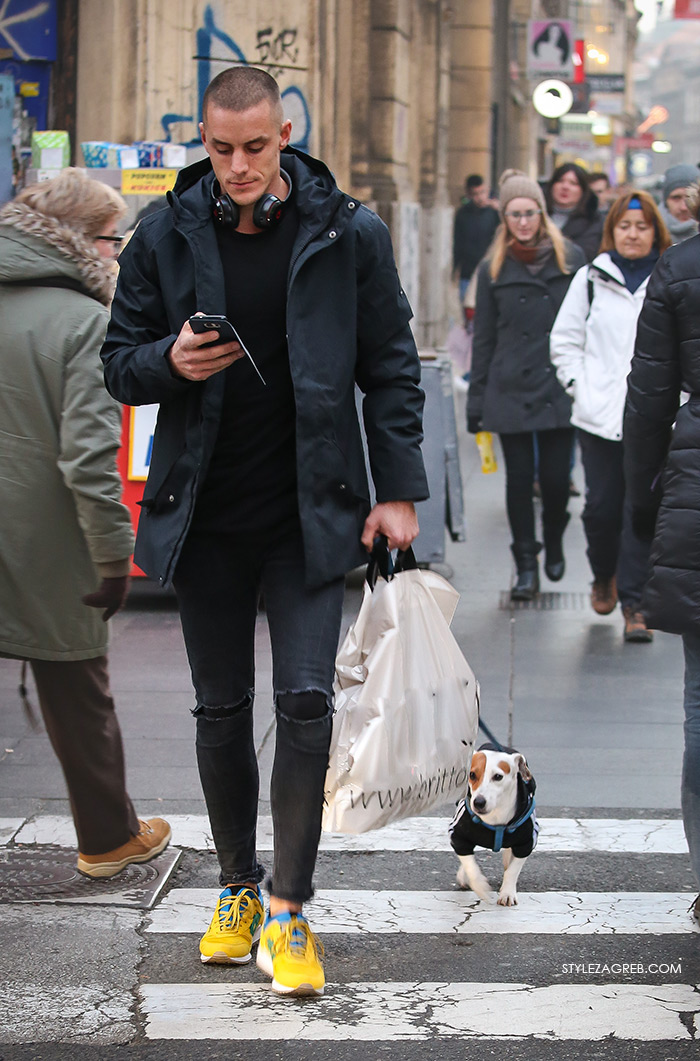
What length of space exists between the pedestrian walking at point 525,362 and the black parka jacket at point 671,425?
378 cm

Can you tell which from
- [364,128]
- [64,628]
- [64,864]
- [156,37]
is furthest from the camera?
[364,128]

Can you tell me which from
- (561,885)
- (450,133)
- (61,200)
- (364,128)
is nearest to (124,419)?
(61,200)

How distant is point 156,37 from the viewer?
38.4ft

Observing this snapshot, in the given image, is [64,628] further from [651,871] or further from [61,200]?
[651,871]

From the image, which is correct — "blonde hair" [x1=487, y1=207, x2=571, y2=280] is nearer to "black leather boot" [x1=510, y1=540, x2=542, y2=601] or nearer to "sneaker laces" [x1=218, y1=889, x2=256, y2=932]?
"black leather boot" [x1=510, y1=540, x2=542, y2=601]

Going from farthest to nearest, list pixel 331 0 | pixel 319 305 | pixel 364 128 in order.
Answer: pixel 364 128 < pixel 331 0 < pixel 319 305

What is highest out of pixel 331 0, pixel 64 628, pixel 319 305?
pixel 331 0

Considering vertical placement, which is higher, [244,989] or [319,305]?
[319,305]

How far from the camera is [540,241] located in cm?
814

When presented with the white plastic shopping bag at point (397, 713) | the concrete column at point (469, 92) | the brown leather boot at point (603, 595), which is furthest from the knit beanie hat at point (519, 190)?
the concrete column at point (469, 92)

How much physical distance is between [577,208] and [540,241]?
3161 mm

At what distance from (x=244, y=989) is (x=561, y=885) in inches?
43.9

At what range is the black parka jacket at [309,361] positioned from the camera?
3.46 meters

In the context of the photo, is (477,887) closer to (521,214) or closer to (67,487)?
(67,487)
